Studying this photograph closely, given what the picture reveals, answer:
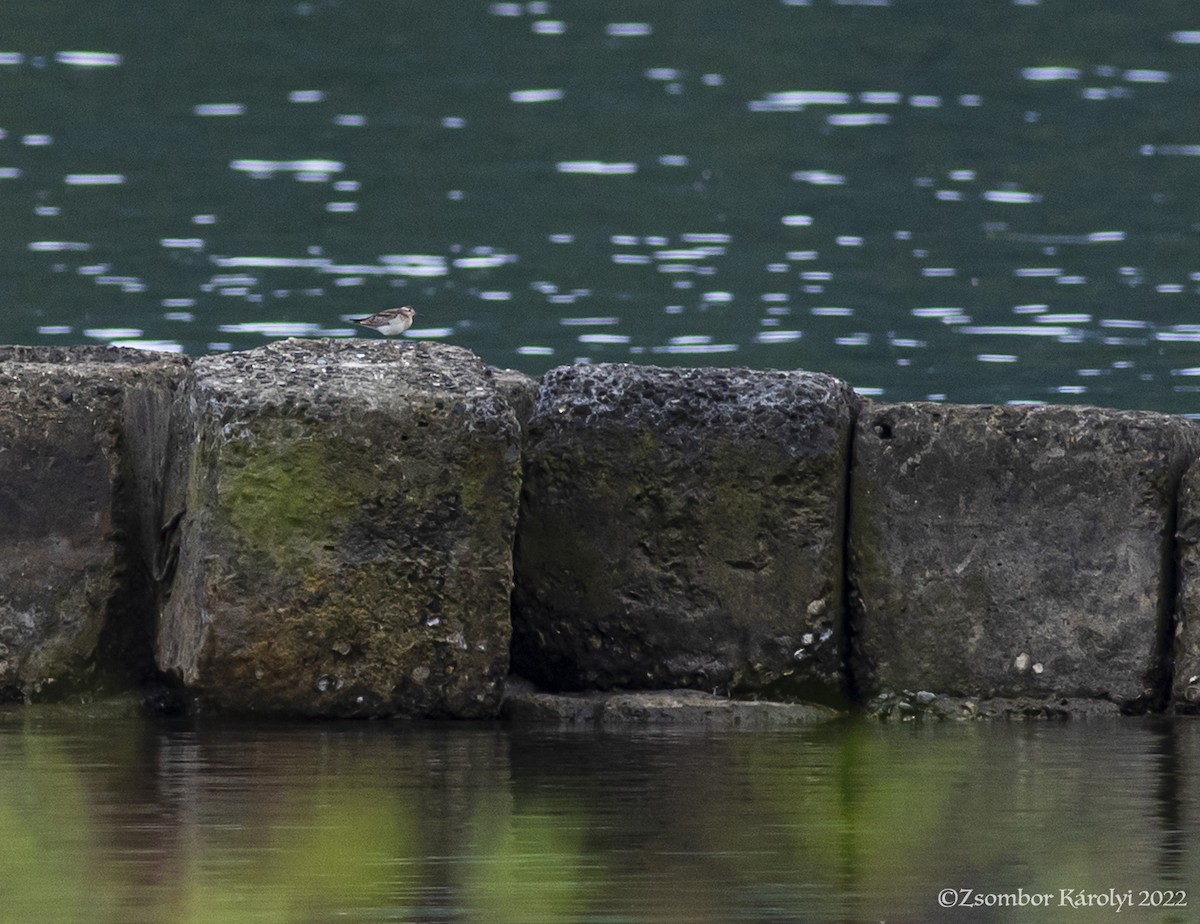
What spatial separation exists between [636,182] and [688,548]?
21335mm

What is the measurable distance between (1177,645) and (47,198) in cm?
2129

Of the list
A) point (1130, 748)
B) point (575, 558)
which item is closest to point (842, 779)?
point (1130, 748)

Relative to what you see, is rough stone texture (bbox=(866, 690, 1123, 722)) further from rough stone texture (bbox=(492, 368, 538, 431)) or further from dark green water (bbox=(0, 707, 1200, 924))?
rough stone texture (bbox=(492, 368, 538, 431))

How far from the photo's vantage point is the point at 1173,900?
18.0ft

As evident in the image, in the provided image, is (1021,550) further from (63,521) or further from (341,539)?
(63,521)

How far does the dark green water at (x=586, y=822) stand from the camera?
5.48 meters

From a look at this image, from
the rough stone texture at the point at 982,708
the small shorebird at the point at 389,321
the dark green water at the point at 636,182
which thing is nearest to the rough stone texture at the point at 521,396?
the rough stone texture at the point at 982,708

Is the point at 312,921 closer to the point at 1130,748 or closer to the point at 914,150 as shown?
the point at 1130,748

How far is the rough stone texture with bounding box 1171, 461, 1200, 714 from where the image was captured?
863 centimetres

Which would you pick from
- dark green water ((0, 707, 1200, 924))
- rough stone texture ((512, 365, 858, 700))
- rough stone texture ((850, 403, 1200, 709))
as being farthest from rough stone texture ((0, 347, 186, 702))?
rough stone texture ((850, 403, 1200, 709))

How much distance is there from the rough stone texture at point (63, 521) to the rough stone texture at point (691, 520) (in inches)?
53.3

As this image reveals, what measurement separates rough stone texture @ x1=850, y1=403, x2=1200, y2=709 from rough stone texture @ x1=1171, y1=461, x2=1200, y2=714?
0.20 feet

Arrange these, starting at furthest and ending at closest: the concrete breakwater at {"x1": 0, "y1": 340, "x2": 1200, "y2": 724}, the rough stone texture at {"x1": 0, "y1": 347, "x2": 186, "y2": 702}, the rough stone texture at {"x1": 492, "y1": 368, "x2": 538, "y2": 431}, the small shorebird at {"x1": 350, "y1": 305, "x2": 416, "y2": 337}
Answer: the small shorebird at {"x1": 350, "y1": 305, "x2": 416, "y2": 337} < the rough stone texture at {"x1": 492, "y1": 368, "x2": 538, "y2": 431} < the rough stone texture at {"x1": 0, "y1": 347, "x2": 186, "y2": 702} < the concrete breakwater at {"x1": 0, "y1": 340, "x2": 1200, "y2": 724}

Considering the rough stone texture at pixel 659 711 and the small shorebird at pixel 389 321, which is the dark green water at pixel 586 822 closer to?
the rough stone texture at pixel 659 711
